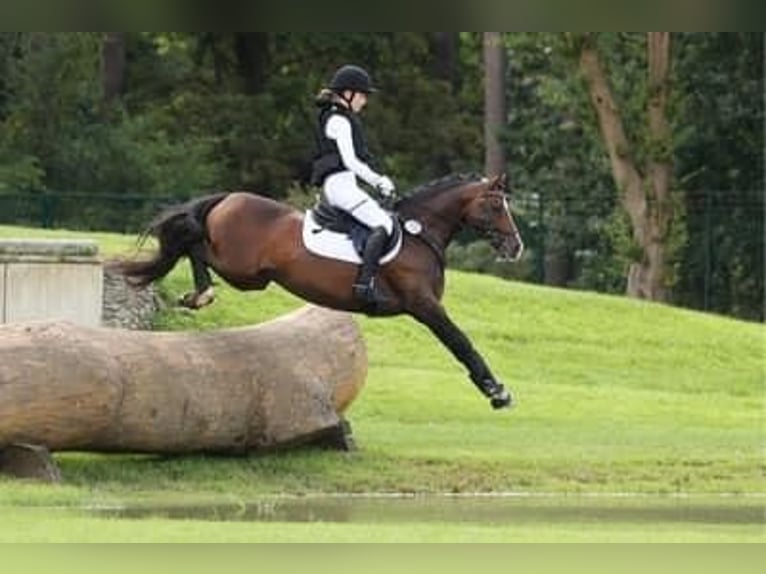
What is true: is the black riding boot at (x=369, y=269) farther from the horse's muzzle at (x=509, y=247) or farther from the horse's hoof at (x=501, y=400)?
the horse's hoof at (x=501, y=400)

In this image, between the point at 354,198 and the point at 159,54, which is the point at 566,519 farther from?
the point at 159,54

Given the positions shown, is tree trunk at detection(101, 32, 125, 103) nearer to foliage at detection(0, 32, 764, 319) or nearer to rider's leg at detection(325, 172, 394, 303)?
foliage at detection(0, 32, 764, 319)

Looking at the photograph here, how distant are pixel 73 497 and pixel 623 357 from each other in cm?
1388

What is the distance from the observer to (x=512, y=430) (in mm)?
19031

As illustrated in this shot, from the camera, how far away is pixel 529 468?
1587 cm

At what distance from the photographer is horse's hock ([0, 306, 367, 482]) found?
12.8 meters

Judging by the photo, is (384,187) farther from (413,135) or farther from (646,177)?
(413,135)

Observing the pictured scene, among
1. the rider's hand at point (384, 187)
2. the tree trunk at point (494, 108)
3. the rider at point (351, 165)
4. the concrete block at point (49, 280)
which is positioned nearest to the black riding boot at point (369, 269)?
the rider at point (351, 165)

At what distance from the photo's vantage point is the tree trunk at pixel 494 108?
4700 centimetres

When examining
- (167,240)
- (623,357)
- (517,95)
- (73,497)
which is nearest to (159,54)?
(517,95)

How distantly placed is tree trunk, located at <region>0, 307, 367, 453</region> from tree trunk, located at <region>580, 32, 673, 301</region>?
22261 mm

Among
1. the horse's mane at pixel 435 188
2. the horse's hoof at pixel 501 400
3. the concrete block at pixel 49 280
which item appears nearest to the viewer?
the horse's hoof at pixel 501 400

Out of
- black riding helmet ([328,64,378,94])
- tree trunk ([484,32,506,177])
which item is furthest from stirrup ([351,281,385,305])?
tree trunk ([484,32,506,177])

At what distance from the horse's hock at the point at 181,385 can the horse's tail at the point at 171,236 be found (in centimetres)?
93
